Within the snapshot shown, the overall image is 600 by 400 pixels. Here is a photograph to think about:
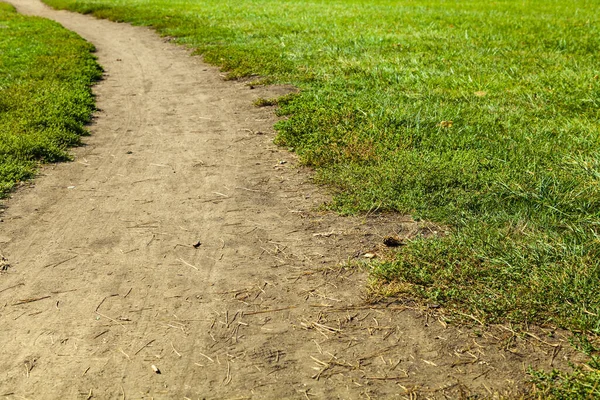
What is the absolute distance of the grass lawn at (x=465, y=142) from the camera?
3.76 m

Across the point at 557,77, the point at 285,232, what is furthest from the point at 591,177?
the point at 557,77

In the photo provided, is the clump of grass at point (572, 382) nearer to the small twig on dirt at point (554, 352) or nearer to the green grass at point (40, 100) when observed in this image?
the small twig on dirt at point (554, 352)

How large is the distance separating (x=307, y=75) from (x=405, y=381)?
21.3 feet

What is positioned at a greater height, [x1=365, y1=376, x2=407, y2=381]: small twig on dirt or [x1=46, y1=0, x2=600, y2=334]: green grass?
[x1=46, y1=0, x2=600, y2=334]: green grass

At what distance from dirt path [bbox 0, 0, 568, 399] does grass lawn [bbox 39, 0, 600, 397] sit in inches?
11.9

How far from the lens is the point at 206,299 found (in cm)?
381

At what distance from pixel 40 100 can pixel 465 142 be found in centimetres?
530

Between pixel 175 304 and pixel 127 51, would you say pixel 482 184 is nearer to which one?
pixel 175 304

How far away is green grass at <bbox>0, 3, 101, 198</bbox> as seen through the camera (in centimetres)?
623

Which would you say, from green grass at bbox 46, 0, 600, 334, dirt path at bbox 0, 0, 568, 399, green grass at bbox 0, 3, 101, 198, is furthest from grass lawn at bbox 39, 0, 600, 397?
green grass at bbox 0, 3, 101, 198

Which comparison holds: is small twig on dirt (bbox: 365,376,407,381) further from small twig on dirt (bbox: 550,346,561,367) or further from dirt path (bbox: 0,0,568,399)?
small twig on dirt (bbox: 550,346,561,367)

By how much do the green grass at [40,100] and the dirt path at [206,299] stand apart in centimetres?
34

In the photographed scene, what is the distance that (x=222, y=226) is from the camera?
4742mm

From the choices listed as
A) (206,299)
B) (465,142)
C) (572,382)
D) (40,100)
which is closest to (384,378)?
(572,382)
